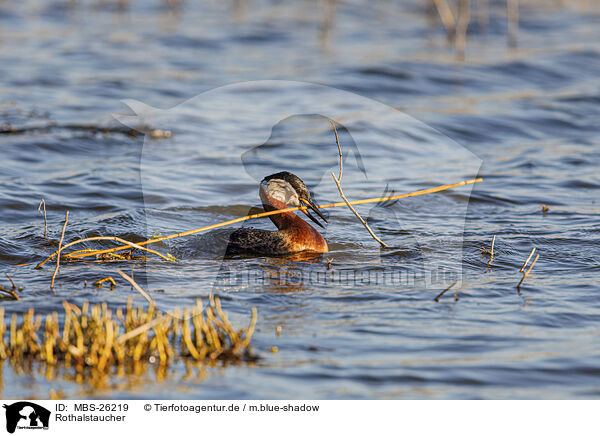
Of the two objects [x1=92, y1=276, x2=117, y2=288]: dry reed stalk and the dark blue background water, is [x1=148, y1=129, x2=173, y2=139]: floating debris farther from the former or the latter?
[x1=92, y1=276, x2=117, y2=288]: dry reed stalk

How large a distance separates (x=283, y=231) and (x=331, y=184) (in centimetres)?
267

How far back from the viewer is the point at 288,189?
21.8ft

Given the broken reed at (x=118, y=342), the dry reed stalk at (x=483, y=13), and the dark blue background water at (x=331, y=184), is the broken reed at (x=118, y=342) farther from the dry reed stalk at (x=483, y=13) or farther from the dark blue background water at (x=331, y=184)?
the dry reed stalk at (x=483, y=13)

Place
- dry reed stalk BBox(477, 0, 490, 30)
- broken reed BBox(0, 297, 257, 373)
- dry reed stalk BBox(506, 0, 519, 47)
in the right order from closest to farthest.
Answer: broken reed BBox(0, 297, 257, 373)
dry reed stalk BBox(506, 0, 519, 47)
dry reed stalk BBox(477, 0, 490, 30)

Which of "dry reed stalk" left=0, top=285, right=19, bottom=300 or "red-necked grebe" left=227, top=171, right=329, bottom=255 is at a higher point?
"red-necked grebe" left=227, top=171, right=329, bottom=255

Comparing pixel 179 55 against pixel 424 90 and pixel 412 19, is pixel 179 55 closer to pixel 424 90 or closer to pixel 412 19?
pixel 424 90

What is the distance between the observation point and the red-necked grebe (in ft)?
21.9

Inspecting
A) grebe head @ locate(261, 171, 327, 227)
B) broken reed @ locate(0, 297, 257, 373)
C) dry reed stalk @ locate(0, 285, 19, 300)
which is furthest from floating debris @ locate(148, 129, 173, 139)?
broken reed @ locate(0, 297, 257, 373)

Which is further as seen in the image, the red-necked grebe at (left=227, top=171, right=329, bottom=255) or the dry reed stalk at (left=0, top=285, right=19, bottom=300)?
the red-necked grebe at (left=227, top=171, right=329, bottom=255)

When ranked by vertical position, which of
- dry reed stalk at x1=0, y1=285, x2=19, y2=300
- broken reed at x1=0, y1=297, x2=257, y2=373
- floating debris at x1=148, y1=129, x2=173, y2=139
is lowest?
broken reed at x1=0, y1=297, x2=257, y2=373

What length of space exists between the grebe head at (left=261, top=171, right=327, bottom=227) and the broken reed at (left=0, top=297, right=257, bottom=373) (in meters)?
2.16

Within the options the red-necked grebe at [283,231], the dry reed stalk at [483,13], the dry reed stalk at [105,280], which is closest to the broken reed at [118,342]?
the dry reed stalk at [105,280]

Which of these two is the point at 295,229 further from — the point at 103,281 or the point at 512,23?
the point at 512,23

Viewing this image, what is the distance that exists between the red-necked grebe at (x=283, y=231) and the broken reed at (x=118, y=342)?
2.12 meters
